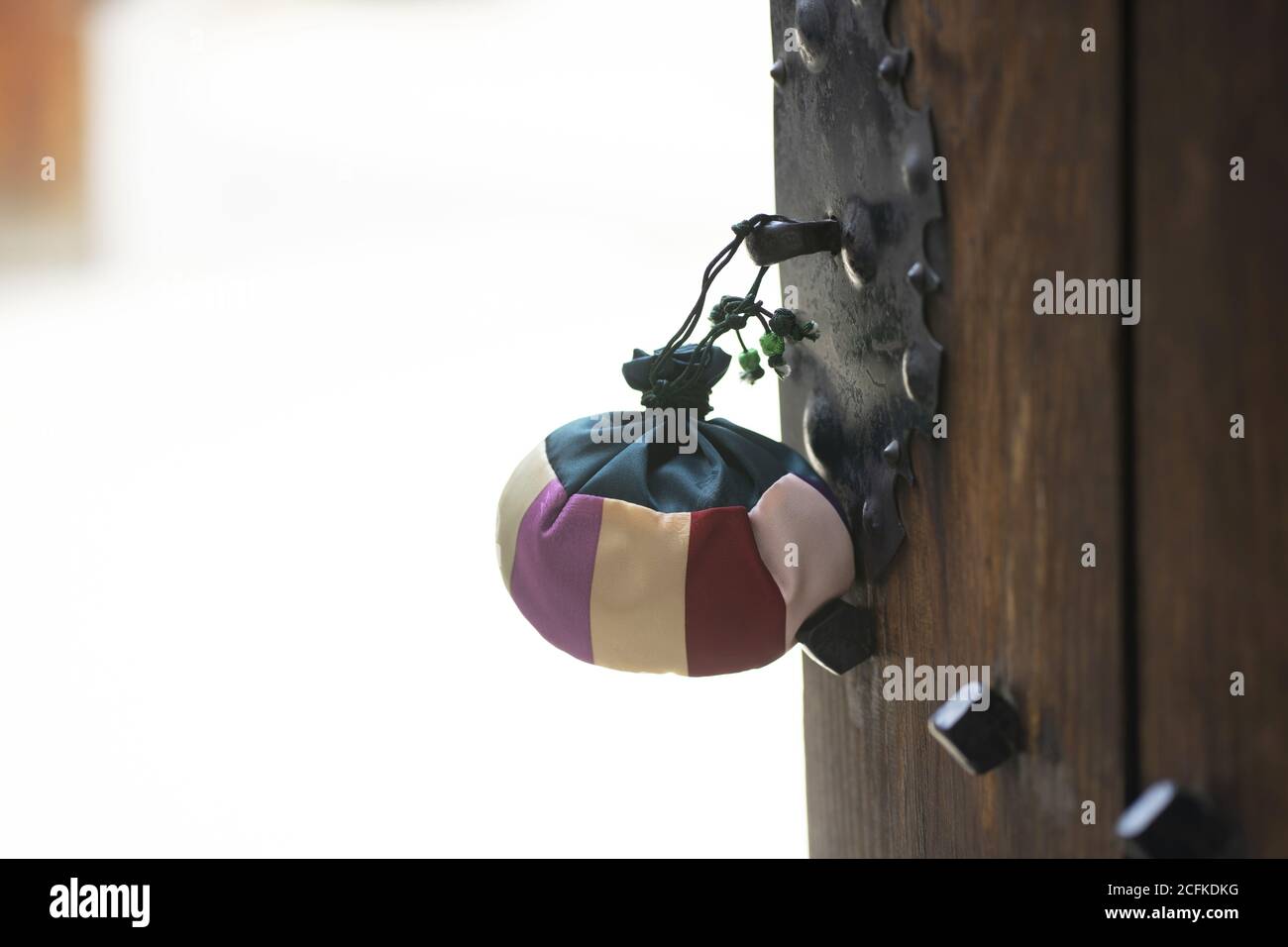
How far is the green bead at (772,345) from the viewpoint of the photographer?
2.01ft

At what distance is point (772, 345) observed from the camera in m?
0.61

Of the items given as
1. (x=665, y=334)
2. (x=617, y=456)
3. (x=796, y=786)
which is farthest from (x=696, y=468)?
(x=796, y=786)

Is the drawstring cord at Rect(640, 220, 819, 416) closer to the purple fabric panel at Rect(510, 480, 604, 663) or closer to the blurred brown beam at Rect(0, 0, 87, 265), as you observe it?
the purple fabric panel at Rect(510, 480, 604, 663)

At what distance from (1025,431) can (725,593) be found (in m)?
0.16

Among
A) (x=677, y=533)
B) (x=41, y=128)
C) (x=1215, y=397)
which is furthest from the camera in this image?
(x=41, y=128)

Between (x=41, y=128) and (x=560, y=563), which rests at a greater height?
(x=41, y=128)

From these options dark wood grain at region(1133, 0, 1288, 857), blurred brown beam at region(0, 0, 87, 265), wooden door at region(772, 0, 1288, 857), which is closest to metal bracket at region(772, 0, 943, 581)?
wooden door at region(772, 0, 1288, 857)

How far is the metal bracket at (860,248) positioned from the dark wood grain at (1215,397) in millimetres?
126

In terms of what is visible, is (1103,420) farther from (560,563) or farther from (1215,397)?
(560,563)

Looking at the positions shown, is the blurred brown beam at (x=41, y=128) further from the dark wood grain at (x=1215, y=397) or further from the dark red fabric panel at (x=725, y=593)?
the dark wood grain at (x=1215, y=397)

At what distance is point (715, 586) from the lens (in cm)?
55

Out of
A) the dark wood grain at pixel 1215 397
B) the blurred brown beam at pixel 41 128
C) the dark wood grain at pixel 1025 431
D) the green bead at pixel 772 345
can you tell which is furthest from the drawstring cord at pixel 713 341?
the blurred brown beam at pixel 41 128

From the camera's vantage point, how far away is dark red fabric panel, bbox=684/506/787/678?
0.55m

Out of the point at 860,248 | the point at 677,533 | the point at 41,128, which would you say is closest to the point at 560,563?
the point at 677,533
